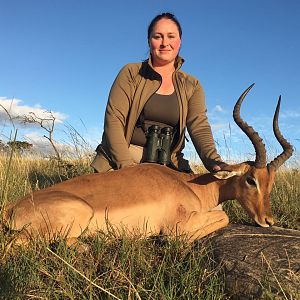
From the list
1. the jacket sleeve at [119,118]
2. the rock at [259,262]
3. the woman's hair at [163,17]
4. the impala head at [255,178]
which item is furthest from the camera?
the woman's hair at [163,17]

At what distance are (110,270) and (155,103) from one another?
10.3 feet

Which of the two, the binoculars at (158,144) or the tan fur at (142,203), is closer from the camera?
the tan fur at (142,203)

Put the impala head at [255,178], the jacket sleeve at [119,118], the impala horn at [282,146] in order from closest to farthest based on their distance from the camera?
the impala head at [255,178]
the impala horn at [282,146]
the jacket sleeve at [119,118]

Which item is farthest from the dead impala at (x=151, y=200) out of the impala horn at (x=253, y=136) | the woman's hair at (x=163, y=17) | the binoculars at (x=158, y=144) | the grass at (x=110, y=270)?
the woman's hair at (x=163, y=17)

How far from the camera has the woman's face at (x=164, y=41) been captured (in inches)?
230

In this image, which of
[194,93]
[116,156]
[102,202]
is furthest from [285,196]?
[102,202]

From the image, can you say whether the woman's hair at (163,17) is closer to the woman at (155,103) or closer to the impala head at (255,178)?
the woman at (155,103)

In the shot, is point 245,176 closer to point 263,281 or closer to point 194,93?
point 194,93

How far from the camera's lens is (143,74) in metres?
6.05

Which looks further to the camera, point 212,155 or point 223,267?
point 212,155

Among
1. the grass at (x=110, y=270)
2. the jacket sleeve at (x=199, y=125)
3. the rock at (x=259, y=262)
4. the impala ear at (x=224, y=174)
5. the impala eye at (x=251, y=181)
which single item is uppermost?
the jacket sleeve at (x=199, y=125)

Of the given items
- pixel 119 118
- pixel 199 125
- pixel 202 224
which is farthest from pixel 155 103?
pixel 202 224

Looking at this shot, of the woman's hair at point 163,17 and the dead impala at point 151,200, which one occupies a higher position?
the woman's hair at point 163,17

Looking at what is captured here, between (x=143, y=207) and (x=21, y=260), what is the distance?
147 cm
